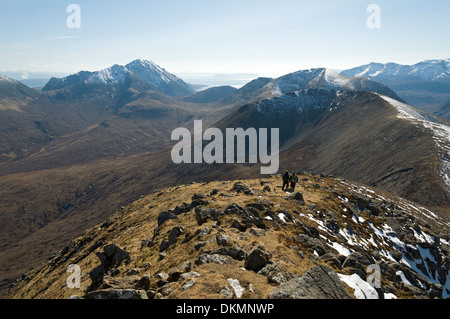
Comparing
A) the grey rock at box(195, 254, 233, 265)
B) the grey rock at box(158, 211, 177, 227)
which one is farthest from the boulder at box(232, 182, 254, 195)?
the grey rock at box(195, 254, 233, 265)

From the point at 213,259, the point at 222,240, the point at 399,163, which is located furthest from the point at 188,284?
the point at 399,163

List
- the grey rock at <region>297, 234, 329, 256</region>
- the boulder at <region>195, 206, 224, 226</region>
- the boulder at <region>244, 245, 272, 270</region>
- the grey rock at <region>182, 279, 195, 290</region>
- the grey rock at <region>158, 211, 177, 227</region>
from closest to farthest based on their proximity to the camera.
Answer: the grey rock at <region>182, 279, 195, 290</region> < the boulder at <region>244, 245, 272, 270</region> < the grey rock at <region>297, 234, 329, 256</region> < the boulder at <region>195, 206, 224, 226</region> < the grey rock at <region>158, 211, 177, 227</region>

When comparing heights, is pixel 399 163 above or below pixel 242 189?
below

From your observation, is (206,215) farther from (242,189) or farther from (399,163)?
(399,163)

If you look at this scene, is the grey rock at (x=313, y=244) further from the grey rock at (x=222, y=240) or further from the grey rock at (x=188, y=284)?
the grey rock at (x=188, y=284)

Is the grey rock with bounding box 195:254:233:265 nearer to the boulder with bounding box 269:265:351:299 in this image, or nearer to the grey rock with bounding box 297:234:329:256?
the boulder with bounding box 269:265:351:299
